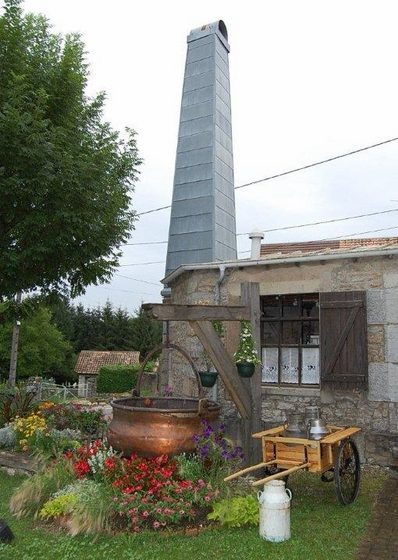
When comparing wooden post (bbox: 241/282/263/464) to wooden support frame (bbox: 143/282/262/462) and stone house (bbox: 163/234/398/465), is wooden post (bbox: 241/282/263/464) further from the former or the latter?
stone house (bbox: 163/234/398/465)

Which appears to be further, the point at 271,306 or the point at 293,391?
the point at 271,306

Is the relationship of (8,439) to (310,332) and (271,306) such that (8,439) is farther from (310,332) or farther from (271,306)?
(310,332)

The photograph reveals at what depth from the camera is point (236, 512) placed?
15.8 ft

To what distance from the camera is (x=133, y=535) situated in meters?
4.59

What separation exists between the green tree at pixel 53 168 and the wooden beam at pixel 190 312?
10.7 ft

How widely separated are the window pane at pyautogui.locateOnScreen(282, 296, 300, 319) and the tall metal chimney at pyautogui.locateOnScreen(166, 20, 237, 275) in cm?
388

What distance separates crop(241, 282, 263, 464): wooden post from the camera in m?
6.91

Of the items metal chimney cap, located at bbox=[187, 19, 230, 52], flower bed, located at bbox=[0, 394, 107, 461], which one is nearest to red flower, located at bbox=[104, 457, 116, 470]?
flower bed, located at bbox=[0, 394, 107, 461]

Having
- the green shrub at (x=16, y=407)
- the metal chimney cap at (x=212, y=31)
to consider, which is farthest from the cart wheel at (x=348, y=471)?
the metal chimney cap at (x=212, y=31)

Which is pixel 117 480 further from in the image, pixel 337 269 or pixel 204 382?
pixel 337 269

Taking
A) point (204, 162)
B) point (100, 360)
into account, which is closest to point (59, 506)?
point (204, 162)

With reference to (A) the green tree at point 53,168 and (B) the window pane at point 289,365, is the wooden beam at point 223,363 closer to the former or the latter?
(B) the window pane at point 289,365

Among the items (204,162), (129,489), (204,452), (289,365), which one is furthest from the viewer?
(204,162)

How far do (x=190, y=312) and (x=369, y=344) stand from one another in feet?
11.1
